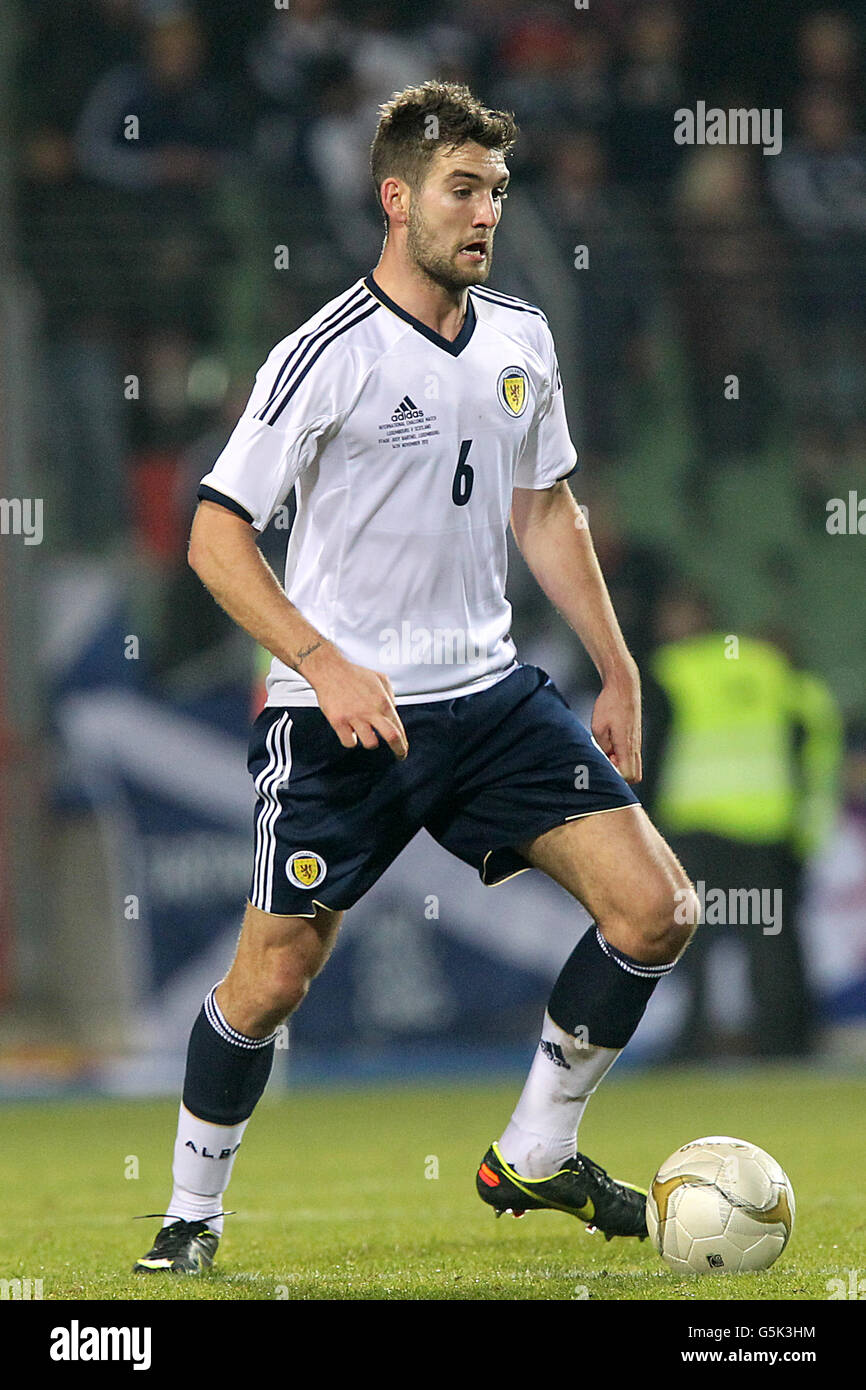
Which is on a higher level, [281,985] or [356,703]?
[356,703]

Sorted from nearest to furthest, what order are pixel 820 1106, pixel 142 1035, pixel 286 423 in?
pixel 286 423 < pixel 820 1106 < pixel 142 1035

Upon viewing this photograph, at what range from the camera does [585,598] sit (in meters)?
4.62

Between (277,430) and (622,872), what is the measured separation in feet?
3.82

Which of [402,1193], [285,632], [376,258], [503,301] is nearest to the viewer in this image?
[285,632]

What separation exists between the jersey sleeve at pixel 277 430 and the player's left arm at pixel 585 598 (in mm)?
675

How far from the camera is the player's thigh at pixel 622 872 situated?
13.8ft

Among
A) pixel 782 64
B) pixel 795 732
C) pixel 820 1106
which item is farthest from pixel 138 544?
pixel 782 64

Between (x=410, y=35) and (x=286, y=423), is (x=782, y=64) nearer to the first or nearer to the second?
(x=410, y=35)

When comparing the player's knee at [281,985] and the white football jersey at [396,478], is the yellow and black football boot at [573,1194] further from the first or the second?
the white football jersey at [396,478]

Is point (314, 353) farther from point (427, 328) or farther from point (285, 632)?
point (285, 632)

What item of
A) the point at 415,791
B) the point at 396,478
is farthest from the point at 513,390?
the point at 415,791

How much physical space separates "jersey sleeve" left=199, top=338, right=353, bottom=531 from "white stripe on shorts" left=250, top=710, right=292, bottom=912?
1.52 ft

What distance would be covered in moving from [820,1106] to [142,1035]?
3302 millimetres

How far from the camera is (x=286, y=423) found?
412 cm
